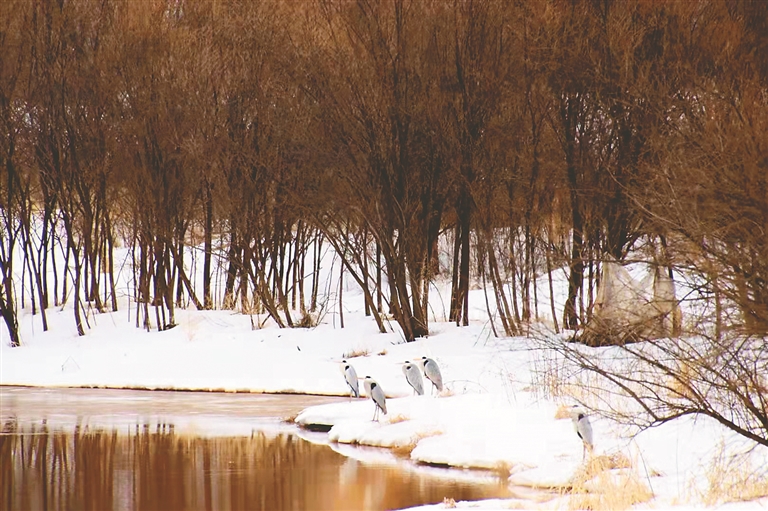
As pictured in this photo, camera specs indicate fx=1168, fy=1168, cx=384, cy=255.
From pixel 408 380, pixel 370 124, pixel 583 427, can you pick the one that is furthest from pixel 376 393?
pixel 370 124

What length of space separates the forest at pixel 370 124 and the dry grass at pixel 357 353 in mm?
870

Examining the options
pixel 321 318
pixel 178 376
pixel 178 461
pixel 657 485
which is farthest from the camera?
pixel 321 318

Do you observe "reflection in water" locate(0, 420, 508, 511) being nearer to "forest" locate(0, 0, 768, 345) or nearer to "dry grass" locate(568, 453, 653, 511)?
"dry grass" locate(568, 453, 653, 511)

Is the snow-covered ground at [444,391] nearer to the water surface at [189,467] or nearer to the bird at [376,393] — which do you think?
the bird at [376,393]

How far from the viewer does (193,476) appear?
11.7 meters

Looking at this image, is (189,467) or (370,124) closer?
(189,467)

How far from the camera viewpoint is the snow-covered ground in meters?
9.87

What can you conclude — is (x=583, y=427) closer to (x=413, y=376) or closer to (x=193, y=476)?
(x=193, y=476)

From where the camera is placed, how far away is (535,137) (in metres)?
19.7

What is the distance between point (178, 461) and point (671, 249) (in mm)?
5960

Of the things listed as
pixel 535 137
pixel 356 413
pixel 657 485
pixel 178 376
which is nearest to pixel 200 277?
pixel 178 376

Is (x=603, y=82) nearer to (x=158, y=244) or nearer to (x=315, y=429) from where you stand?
(x=315, y=429)

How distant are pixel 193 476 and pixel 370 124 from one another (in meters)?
10.1

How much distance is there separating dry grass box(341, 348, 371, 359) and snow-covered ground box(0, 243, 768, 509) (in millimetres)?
24
